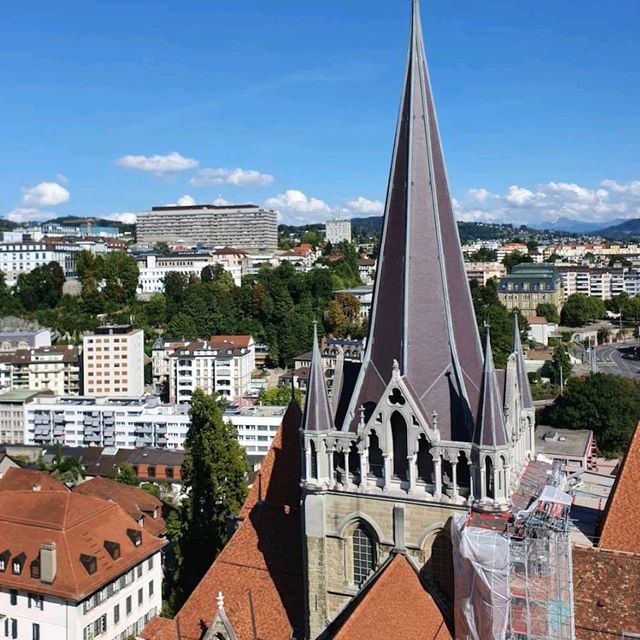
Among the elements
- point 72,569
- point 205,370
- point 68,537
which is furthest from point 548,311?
point 72,569

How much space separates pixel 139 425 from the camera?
279ft

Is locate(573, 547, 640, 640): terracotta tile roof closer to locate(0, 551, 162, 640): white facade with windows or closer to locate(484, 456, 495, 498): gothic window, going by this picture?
locate(484, 456, 495, 498): gothic window

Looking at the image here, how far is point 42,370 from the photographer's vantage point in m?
107

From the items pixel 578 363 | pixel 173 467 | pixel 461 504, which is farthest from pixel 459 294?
pixel 578 363

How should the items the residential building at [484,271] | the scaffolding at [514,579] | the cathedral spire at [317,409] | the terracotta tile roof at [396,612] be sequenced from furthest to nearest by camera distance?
the residential building at [484,271], the cathedral spire at [317,409], the terracotta tile roof at [396,612], the scaffolding at [514,579]

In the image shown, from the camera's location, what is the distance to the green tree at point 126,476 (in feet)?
215

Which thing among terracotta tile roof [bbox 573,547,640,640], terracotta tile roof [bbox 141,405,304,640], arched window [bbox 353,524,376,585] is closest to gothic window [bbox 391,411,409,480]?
arched window [bbox 353,524,376,585]

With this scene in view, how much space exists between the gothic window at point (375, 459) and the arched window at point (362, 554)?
57.4 inches

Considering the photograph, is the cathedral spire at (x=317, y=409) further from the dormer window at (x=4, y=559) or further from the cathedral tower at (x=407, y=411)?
the dormer window at (x=4, y=559)

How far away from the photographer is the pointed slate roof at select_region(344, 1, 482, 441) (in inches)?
754

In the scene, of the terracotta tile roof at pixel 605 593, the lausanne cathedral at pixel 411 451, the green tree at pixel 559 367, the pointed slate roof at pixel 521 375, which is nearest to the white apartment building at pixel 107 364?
the green tree at pixel 559 367

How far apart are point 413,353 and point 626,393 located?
2355 inches

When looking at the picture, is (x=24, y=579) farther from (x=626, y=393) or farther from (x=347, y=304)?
(x=347, y=304)

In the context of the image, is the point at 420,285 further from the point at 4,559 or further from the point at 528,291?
the point at 528,291
